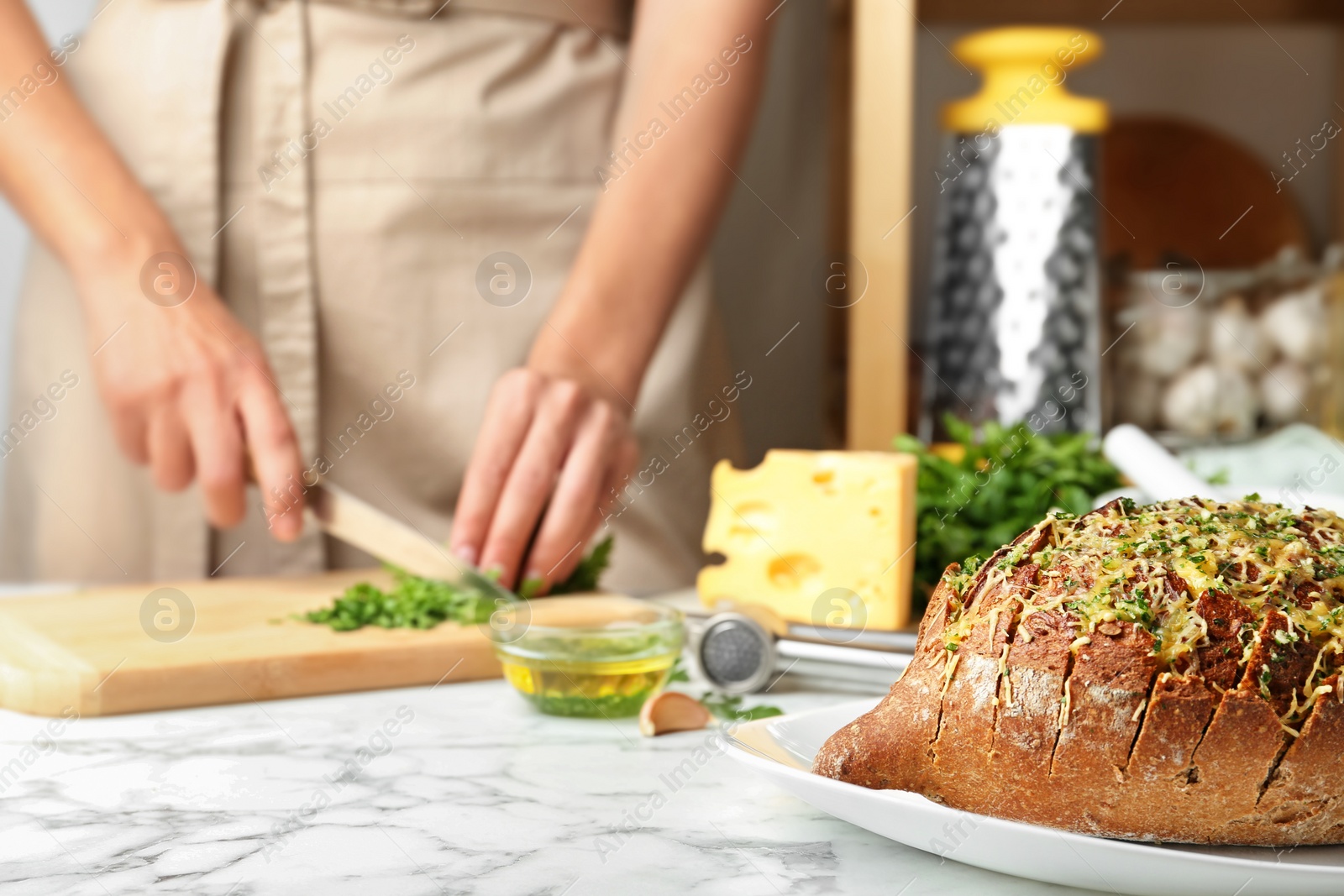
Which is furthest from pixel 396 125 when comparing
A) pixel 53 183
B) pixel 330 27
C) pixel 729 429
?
pixel 729 429

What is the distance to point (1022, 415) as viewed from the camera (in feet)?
4.10

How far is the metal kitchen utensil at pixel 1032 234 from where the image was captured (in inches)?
49.0

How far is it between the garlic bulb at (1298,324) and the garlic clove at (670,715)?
0.94 meters

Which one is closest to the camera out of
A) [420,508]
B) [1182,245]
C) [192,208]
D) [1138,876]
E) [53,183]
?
[1138,876]

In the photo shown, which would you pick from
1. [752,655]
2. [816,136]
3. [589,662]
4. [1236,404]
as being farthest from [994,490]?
[816,136]

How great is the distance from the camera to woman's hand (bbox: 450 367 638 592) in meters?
1.10

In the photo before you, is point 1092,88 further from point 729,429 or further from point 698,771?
point 698,771

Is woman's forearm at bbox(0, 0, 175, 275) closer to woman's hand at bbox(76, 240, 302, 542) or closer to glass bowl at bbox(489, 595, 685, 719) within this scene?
woman's hand at bbox(76, 240, 302, 542)

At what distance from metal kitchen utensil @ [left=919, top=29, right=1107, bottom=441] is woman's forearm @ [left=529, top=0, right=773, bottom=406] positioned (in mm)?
263

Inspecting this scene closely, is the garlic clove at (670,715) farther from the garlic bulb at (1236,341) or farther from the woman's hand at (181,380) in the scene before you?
the garlic bulb at (1236,341)

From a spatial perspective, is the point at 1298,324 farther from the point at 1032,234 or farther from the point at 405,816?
the point at 405,816

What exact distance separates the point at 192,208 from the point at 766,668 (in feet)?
2.67

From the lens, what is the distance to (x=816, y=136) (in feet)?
5.49

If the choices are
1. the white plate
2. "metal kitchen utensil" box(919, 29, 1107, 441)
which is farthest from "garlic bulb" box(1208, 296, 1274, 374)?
the white plate
